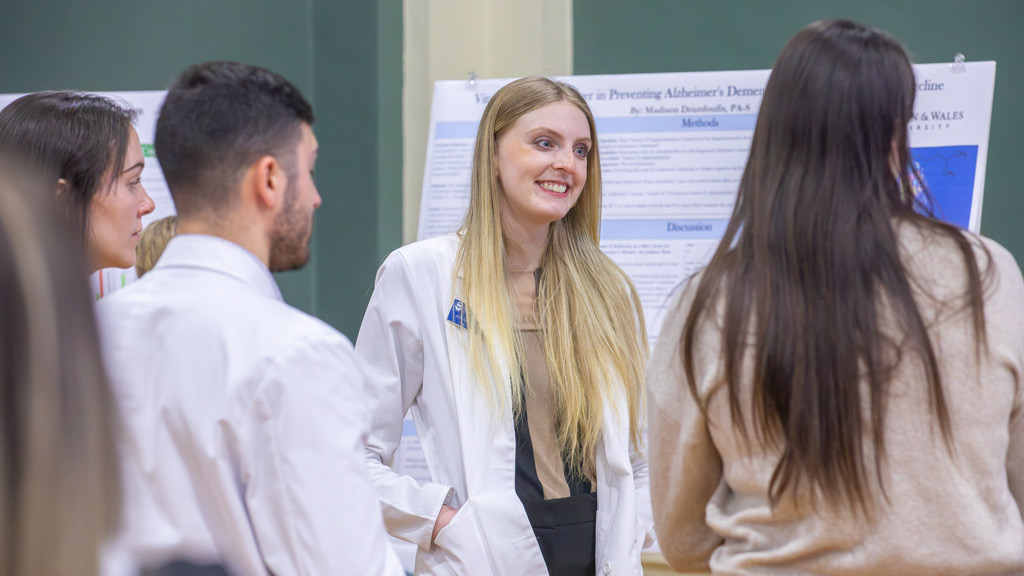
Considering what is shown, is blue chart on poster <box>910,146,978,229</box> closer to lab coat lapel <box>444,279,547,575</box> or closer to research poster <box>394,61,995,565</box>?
research poster <box>394,61,995,565</box>

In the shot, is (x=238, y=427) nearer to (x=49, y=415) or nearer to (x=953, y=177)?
(x=49, y=415)

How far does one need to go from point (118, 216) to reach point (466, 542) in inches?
41.2

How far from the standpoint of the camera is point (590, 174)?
253 cm

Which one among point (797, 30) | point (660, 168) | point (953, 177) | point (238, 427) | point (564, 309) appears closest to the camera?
point (238, 427)

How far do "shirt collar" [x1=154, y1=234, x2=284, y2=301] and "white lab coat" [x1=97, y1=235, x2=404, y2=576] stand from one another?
66 millimetres

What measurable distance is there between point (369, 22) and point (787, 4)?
65.2 inches

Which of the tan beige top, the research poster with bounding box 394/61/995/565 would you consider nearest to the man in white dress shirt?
the tan beige top

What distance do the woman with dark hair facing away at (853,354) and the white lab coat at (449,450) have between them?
2.51ft

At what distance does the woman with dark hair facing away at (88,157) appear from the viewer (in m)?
2.08

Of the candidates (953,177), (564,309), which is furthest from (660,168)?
(564,309)

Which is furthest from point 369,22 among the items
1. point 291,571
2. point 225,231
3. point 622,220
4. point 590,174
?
point 291,571

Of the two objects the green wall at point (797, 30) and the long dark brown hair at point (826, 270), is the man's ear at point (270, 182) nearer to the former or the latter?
the long dark brown hair at point (826, 270)

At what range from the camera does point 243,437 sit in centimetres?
120

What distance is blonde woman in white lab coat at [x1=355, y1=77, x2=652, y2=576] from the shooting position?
2.11m
